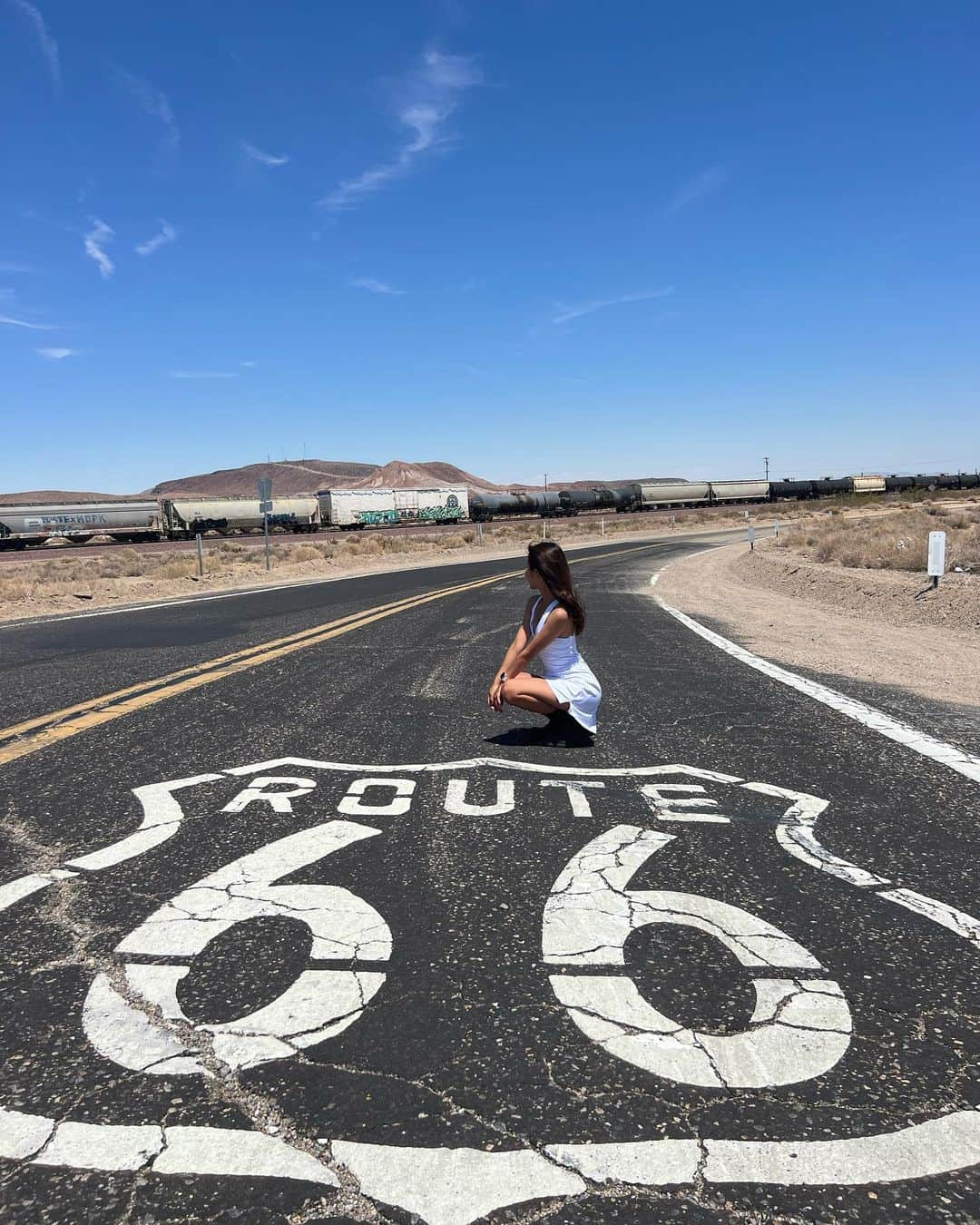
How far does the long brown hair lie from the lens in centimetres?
536

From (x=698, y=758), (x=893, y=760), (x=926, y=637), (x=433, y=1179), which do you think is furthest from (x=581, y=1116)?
(x=926, y=637)

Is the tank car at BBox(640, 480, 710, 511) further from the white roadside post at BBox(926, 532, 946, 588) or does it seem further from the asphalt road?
the asphalt road

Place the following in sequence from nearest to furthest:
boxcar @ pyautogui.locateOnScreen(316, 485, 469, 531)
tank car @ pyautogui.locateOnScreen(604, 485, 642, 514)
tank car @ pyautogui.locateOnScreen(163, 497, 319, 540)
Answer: tank car @ pyautogui.locateOnScreen(163, 497, 319, 540), boxcar @ pyautogui.locateOnScreen(316, 485, 469, 531), tank car @ pyautogui.locateOnScreen(604, 485, 642, 514)

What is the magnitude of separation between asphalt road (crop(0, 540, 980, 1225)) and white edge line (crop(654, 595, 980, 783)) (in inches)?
6.0

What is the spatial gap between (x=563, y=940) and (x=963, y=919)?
1.43m

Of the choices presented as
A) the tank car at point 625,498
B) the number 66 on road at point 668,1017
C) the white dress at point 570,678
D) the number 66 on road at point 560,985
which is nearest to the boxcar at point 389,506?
the tank car at point 625,498

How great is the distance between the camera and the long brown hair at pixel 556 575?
536cm

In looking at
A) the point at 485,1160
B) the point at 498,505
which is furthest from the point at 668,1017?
the point at 498,505

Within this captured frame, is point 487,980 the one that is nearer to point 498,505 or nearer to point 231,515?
point 231,515

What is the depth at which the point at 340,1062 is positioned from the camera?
2227 millimetres

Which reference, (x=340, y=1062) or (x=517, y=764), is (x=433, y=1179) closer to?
(x=340, y=1062)

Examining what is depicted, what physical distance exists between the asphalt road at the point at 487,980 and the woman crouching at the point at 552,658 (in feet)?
0.96

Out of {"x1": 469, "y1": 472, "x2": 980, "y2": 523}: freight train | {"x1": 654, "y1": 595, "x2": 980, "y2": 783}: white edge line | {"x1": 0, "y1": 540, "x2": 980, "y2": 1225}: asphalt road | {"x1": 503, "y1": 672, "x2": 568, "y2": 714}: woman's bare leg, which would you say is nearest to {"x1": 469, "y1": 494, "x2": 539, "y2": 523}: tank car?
{"x1": 469, "y1": 472, "x2": 980, "y2": 523}: freight train

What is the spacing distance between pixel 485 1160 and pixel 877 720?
5039 mm
